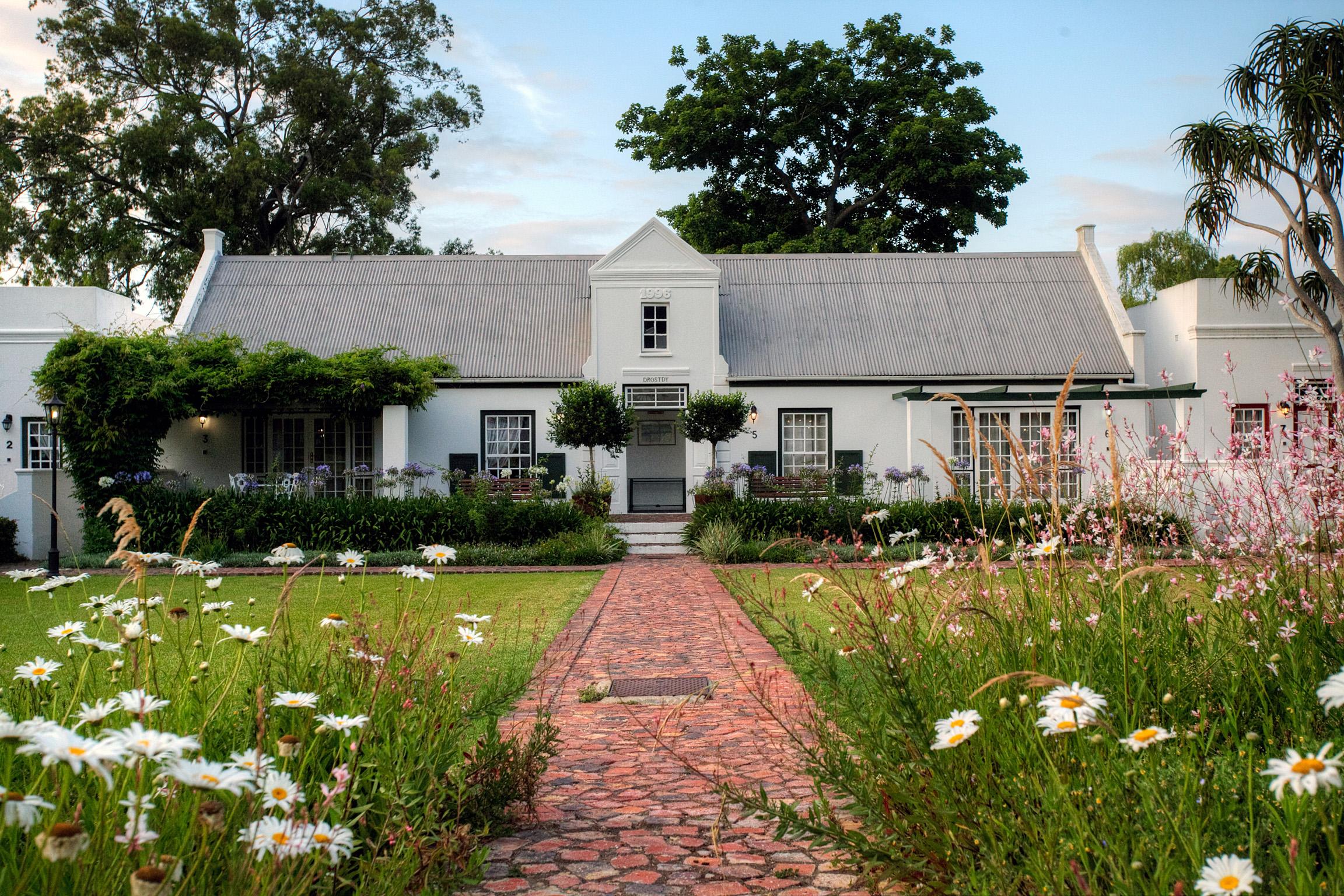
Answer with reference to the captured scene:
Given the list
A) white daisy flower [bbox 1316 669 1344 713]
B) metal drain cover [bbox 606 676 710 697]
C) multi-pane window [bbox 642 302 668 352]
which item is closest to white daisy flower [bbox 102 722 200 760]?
Answer: white daisy flower [bbox 1316 669 1344 713]

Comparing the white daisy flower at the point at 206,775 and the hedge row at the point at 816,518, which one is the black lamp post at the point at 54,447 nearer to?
the hedge row at the point at 816,518

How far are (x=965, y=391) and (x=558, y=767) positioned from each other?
16.5 m

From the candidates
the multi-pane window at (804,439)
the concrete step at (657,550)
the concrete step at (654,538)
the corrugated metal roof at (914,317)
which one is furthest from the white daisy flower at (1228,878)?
the corrugated metal roof at (914,317)

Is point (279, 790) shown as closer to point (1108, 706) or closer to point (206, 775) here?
point (206, 775)

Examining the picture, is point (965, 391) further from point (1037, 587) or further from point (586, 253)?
point (1037, 587)

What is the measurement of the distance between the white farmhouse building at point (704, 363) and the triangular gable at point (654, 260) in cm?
3

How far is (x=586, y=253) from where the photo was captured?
915 inches

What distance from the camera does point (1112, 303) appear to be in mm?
21328

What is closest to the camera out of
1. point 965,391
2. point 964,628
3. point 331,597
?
point 964,628

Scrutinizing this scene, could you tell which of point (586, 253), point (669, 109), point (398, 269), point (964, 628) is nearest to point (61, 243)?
point (398, 269)

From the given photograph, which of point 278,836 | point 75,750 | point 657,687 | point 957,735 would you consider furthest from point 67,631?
point 657,687

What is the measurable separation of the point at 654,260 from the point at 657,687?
14.4 meters

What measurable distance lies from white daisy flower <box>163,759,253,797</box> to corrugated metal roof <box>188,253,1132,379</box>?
718 inches

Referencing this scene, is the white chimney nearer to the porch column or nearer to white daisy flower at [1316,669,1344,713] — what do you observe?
the porch column
